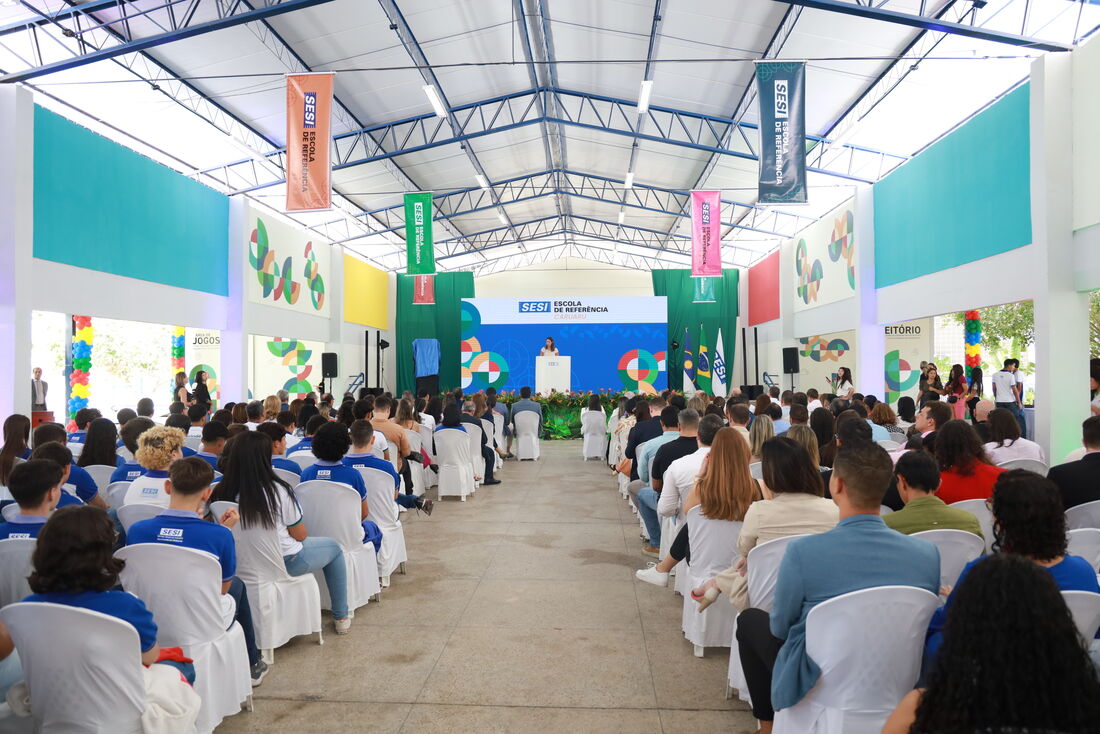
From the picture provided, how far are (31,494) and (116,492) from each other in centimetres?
140

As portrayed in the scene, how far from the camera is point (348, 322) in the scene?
17469mm

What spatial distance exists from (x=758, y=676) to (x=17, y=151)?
8.38m

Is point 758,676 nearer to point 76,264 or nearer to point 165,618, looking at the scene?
point 165,618

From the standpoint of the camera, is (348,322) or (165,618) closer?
(165,618)

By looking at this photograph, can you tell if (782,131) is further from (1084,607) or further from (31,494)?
(31,494)

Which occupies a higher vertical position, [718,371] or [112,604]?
[718,371]

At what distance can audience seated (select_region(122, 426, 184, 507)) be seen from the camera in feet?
10.5

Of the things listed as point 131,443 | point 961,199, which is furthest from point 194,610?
point 961,199

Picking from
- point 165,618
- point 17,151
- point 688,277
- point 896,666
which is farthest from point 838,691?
point 688,277

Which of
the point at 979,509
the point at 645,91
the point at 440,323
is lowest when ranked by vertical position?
the point at 979,509

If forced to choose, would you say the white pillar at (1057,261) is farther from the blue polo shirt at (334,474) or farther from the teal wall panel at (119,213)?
the teal wall panel at (119,213)

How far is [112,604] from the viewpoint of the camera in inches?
75.4

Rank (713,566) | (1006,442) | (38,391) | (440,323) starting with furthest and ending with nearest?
1. (440,323)
2. (38,391)
3. (1006,442)
4. (713,566)

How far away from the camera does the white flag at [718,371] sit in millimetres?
19203
